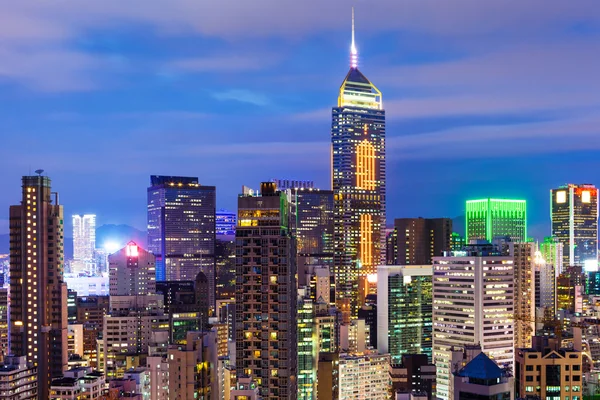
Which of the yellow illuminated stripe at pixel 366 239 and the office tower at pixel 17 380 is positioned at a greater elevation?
the yellow illuminated stripe at pixel 366 239

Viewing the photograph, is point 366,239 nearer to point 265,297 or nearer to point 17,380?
point 265,297

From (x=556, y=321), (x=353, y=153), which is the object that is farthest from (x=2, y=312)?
(x=353, y=153)

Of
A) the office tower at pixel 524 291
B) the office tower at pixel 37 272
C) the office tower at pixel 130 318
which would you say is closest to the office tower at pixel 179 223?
the office tower at pixel 130 318

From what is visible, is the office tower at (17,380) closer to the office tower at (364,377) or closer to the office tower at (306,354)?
the office tower at (306,354)

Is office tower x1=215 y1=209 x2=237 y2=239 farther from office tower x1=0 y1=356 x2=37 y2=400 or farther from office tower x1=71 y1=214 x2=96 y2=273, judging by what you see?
office tower x1=0 y1=356 x2=37 y2=400

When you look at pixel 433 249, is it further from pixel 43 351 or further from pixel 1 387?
pixel 1 387

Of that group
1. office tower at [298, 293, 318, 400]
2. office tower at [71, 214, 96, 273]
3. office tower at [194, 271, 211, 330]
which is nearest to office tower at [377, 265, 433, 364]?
office tower at [194, 271, 211, 330]
